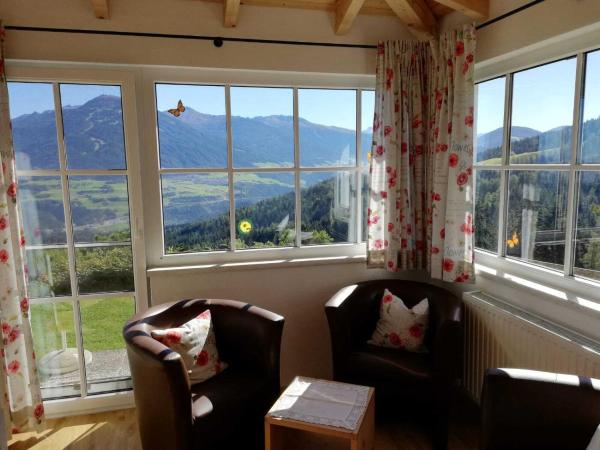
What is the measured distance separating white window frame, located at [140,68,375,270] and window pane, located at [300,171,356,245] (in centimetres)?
4

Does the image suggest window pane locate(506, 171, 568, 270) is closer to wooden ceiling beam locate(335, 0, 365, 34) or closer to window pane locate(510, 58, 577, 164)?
window pane locate(510, 58, 577, 164)

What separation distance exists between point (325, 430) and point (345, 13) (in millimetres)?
2151

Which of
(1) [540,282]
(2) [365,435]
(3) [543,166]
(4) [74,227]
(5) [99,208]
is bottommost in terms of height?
(2) [365,435]

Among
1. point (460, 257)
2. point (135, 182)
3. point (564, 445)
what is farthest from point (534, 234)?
point (135, 182)

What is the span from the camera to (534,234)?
2.23 meters

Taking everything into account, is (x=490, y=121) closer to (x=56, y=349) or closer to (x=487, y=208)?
(x=487, y=208)

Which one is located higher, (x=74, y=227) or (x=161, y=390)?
(x=74, y=227)

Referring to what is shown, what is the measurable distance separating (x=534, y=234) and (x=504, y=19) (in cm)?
111

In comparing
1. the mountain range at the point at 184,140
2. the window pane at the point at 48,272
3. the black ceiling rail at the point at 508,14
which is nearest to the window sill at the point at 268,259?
the window pane at the point at 48,272

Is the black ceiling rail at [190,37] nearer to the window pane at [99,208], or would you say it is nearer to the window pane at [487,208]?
the window pane at [99,208]

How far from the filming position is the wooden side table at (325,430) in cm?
165

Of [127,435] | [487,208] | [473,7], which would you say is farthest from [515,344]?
[127,435]

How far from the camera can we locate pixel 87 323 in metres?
2.51

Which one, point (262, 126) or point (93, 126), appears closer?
point (93, 126)
